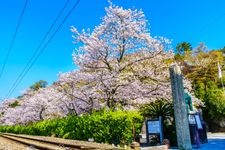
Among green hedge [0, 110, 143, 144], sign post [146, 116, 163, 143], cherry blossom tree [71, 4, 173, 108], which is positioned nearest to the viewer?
green hedge [0, 110, 143, 144]

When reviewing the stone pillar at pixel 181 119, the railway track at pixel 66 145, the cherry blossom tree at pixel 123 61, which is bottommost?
the railway track at pixel 66 145

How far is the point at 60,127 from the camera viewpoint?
22.1 m

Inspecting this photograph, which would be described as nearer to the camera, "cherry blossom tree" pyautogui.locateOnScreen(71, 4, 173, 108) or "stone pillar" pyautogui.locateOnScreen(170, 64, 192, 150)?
"stone pillar" pyautogui.locateOnScreen(170, 64, 192, 150)

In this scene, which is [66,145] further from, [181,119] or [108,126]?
[181,119]

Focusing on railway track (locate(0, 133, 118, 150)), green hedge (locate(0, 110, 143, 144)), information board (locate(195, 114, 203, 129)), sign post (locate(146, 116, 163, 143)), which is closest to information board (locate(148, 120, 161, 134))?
sign post (locate(146, 116, 163, 143))

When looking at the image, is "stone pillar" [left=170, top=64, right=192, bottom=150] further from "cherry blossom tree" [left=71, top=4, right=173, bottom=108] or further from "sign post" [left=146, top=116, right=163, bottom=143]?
"cherry blossom tree" [left=71, top=4, right=173, bottom=108]

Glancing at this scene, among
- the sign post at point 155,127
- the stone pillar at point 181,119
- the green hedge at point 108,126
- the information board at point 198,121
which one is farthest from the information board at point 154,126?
the stone pillar at point 181,119

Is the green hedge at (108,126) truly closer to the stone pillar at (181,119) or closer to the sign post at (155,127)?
the sign post at (155,127)

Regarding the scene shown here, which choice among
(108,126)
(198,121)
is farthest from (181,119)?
(108,126)

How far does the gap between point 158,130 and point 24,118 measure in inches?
1162

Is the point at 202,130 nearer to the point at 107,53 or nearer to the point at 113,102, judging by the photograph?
the point at 113,102

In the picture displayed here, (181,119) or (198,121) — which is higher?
(198,121)

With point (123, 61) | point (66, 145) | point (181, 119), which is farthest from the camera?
point (123, 61)

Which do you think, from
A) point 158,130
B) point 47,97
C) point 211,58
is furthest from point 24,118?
point 158,130
